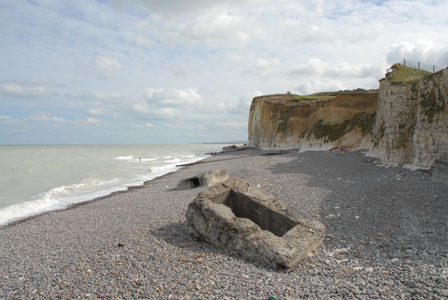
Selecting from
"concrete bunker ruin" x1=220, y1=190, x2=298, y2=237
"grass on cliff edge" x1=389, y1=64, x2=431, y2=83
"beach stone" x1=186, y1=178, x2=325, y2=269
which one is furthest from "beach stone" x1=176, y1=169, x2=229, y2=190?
"grass on cliff edge" x1=389, y1=64, x2=431, y2=83

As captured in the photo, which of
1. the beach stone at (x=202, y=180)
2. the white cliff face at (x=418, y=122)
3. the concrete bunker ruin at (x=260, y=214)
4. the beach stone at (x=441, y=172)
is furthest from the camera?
the beach stone at (x=202, y=180)

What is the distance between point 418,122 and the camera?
13703 millimetres

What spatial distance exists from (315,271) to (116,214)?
7571 mm

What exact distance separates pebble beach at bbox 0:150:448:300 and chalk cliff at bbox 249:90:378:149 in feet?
56.8

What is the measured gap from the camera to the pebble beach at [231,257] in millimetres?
4555

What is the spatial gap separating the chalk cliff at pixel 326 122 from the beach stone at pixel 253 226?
20.6 meters

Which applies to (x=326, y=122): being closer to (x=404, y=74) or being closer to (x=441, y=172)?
(x=404, y=74)

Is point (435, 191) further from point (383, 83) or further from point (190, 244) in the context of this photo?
point (383, 83)

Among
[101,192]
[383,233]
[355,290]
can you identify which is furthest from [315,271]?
[101,192]

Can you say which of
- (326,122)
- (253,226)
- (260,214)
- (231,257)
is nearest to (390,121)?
(260,214)

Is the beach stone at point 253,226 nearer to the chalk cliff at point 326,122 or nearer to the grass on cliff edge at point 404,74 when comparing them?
the grass on cliff edge at point 404,74

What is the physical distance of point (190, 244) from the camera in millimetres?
6543

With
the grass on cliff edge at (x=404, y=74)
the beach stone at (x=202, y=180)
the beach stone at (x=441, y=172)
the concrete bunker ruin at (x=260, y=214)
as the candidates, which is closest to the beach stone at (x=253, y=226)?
the concrete bunker ruin at (x=260, y=214)

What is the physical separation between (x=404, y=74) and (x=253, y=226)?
16.4 m
